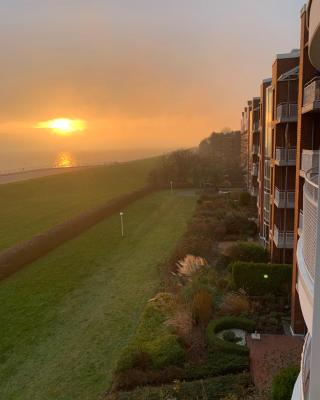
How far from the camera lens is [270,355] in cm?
1138

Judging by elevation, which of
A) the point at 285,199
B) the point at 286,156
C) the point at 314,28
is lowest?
the point at 285,199

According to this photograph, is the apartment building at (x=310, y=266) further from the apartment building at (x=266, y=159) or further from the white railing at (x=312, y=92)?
the apartment building at (x=266, y=159)

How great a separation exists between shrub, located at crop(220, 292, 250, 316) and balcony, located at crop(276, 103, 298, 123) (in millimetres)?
7945

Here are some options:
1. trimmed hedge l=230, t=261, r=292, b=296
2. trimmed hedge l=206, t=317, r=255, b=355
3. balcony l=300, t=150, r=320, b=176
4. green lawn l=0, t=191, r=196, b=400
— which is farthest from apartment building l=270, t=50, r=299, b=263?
green lawn l=0, t=191, r=196, b=400

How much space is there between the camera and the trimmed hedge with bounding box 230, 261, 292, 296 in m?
15.6

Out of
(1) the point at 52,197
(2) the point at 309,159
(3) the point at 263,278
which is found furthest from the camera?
(1) the point at 52,197

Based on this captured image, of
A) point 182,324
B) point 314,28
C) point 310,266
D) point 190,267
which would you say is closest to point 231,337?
point 182,324

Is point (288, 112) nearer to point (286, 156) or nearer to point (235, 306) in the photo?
point (286, 156)

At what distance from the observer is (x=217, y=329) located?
13.1 meters

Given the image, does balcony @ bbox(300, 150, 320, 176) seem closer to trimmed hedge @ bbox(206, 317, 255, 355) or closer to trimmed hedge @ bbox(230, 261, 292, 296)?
trimmed hedge @ bbox(230, 261, 292, 296)

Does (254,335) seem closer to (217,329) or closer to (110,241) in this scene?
(217,329)

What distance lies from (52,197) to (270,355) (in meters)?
46.8

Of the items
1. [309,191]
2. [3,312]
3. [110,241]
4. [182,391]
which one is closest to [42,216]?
[110,241]

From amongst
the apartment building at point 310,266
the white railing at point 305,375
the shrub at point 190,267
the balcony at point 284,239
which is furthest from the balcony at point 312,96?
the shrub at point 190,267
